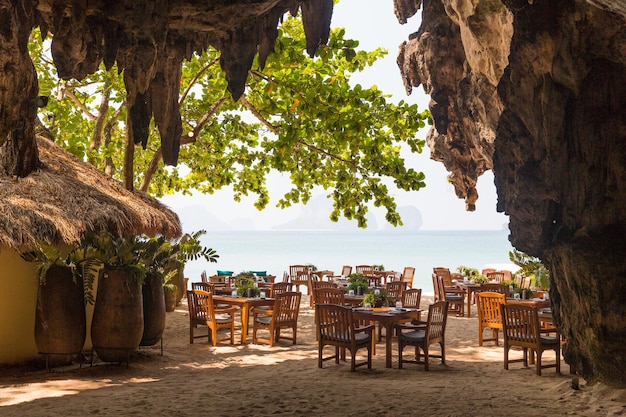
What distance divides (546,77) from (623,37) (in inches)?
35.8

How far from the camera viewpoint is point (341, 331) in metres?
7.64

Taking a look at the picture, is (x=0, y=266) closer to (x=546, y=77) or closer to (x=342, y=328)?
(x=342, y=328)

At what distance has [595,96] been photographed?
6.00 meters

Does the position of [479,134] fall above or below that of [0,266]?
above

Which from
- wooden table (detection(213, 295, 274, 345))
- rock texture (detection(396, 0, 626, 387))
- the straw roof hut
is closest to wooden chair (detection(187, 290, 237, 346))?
wooden table (detection(213, 295, 274, 345))

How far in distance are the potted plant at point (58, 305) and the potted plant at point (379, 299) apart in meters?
3.99

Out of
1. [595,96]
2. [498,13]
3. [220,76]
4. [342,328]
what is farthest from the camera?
[220,76]

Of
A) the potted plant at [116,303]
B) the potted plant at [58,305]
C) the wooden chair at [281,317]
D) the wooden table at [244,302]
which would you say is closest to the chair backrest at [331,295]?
the wooden chair at [281,317]

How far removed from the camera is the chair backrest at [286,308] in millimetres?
9648

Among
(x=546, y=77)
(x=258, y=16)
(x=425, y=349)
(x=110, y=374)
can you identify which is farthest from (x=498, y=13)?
(x=110, y=374)

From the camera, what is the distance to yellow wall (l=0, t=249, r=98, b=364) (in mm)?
Answer: 7930

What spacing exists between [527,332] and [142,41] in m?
5.74

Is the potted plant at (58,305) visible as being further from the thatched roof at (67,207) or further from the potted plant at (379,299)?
the potted plant at (379,299)

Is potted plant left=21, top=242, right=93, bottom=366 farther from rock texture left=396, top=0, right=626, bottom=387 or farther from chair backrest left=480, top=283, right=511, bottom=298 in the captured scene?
chair backrest left=480, top=283, right=511, bottom=298
